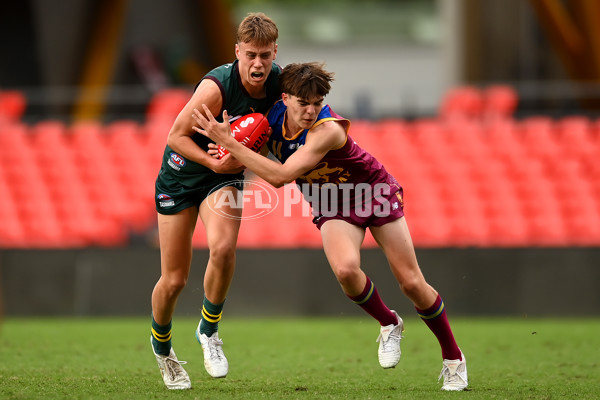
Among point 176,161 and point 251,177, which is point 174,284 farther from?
point 251,177

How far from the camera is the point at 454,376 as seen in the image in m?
6.06

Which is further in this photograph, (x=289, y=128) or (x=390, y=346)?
(x=390, y=346)

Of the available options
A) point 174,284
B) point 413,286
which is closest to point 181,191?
point 174,284

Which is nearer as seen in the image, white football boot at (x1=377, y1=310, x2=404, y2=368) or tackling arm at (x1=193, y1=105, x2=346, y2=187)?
tackling arm at (x1=193, y1=105, x2=346, y2=187)

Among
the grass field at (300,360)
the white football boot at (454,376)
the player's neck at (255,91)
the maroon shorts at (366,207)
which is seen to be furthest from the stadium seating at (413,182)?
the player's neck at (255,91)

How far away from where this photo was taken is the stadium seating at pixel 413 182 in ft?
40.4

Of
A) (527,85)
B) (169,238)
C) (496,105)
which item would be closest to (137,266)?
(169,238)

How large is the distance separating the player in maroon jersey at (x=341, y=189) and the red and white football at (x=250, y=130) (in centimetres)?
12

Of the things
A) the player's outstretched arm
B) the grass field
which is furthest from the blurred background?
the player's outstretched arm

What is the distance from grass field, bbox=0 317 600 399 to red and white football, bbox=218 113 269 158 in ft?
5.14

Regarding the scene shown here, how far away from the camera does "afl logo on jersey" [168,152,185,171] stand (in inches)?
237

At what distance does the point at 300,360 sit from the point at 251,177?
6.30 m

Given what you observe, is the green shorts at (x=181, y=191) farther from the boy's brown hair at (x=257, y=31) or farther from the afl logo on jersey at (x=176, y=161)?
the boy's brown hair at (x=257, y=31)

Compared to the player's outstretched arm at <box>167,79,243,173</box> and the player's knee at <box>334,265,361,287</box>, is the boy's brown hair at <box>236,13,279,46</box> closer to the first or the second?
the player's outstretched arm at <box>167,79,243,173</box>
